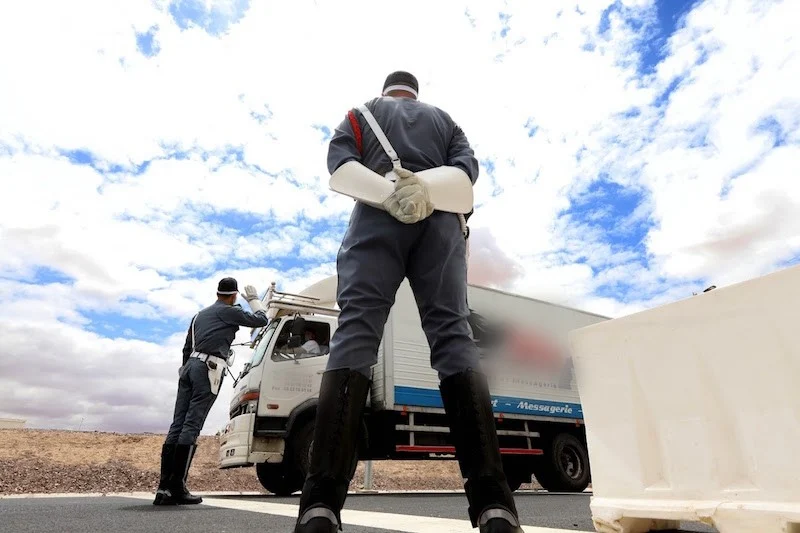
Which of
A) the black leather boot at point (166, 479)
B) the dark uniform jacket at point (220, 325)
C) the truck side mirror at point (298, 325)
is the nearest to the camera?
the black leather boot at point (166, 479)

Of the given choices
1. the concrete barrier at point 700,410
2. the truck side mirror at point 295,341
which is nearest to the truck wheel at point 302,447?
the truck side mirror at point 295,341

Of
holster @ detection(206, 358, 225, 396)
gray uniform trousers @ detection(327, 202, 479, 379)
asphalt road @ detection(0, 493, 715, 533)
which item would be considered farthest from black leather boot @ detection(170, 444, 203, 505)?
gray uniform trousers @ detection(327, 202, 479, 379)

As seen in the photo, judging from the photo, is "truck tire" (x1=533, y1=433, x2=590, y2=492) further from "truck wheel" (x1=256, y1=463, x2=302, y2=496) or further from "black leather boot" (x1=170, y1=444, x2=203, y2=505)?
"black leather boot" (x1=170, y1=444, x2=203, y2=505)

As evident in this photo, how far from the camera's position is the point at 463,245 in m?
2.11

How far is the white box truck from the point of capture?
707 cm

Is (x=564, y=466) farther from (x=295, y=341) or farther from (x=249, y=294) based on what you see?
(x=249, y=294)

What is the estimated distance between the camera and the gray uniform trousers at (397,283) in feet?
6.09

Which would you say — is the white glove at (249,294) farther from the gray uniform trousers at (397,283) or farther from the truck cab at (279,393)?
the gray uniform trousers at (397,283)

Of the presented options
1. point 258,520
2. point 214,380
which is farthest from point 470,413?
point 214,380

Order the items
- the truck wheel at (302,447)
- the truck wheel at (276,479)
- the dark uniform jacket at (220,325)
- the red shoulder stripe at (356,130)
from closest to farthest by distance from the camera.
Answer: the red shoulder stripe at (356,130) < the dark uniform jacket at (220,325) < the truck wheel at (302,447) < the truck wheel at (276,479)

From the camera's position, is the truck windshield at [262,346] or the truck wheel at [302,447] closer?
the truck wheel at [302,447]

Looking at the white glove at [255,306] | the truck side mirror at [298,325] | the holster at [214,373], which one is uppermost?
the truck side mirror at [298,325]

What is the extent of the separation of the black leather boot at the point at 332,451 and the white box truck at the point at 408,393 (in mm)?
4681

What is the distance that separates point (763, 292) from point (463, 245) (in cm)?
104
